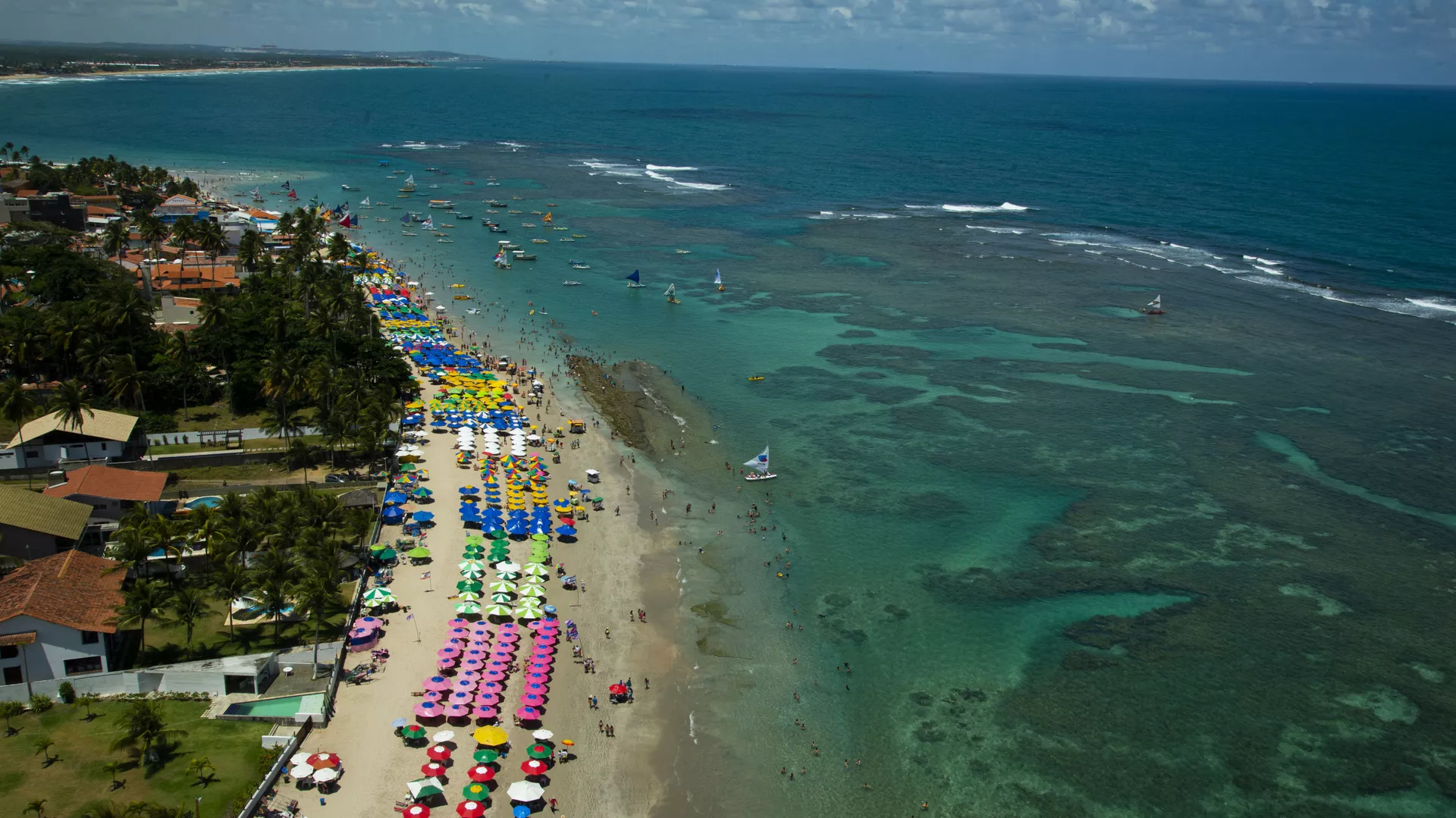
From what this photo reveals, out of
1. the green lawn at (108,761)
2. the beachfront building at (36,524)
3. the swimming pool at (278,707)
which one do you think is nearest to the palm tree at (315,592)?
the swimming pool at (278,707)

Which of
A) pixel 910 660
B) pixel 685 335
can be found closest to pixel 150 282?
pixel 685 335

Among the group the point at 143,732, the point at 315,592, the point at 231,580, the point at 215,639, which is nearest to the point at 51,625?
the point at 231,580

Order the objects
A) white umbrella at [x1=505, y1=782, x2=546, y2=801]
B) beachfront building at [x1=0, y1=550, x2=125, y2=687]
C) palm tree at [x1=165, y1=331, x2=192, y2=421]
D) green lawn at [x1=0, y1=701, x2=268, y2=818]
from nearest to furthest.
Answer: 1. green lawn at [x1=0, y1=701, x2=268, y2=818]
2. white umbrella at [x1=505, y1=782, x2=546, y2=801]
3. beachfront building at [x1=0, y1=550, x2=125, y2=687]
4. palm tree at [x1=165, y1=331, x2=192, y2=421]

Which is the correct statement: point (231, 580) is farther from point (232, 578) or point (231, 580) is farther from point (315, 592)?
point (315, 592)

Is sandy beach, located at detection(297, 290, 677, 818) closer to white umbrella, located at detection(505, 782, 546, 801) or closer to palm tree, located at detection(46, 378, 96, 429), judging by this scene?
white umbrella, located at detection(505, 782, 546, 801)

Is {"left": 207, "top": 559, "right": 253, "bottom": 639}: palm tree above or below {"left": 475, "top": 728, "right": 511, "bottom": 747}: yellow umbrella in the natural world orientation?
above

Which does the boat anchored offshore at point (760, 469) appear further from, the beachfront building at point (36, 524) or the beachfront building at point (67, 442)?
the beachfront building at point (67, 442)

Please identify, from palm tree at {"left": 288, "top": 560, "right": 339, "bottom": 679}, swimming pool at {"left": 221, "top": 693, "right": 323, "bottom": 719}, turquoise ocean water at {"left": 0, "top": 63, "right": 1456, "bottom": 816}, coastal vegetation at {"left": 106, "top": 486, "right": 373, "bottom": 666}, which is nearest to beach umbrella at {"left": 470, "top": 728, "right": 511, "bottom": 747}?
swimming pool at {"left": 221, "top": 693, "right": 323, "bottom": 719}
